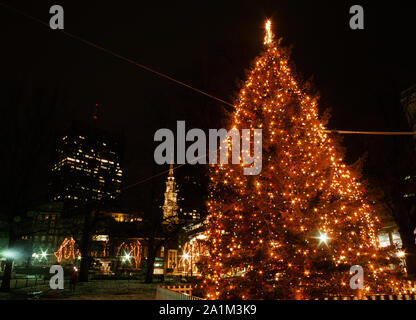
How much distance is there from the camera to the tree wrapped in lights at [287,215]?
747 centimetres

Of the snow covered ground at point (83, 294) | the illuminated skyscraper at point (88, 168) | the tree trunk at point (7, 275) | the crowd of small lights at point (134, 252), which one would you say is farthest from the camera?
the crowd of small lights at point (134, 252)

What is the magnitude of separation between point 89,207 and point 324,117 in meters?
21.7

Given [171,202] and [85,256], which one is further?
[85,256]

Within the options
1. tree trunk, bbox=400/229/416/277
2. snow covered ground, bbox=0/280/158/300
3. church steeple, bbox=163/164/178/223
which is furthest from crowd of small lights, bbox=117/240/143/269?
tree trunk, bbox=400/229/416/277

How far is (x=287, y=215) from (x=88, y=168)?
22.3m

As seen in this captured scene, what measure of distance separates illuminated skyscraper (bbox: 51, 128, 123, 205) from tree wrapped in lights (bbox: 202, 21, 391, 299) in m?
17.2

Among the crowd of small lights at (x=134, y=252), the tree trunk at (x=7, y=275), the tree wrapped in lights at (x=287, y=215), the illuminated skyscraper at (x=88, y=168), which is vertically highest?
the illuminated skyscraper at (x=88, y=168)

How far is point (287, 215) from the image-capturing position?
744 cm

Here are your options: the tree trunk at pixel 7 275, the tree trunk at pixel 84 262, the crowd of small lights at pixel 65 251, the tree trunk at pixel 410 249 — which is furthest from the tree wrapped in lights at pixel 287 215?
the crowd of small lights at pixel 65 251

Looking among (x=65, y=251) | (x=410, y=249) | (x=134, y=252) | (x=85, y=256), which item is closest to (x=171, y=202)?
(x=85, y=256)

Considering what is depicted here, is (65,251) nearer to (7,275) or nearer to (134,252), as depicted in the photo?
(134,252)

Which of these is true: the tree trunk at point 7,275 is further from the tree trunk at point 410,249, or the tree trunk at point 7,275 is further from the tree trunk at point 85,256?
the tree trunk at point 410,249

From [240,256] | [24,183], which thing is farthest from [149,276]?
[240,256]

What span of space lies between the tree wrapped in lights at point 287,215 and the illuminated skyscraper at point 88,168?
1720 cm
